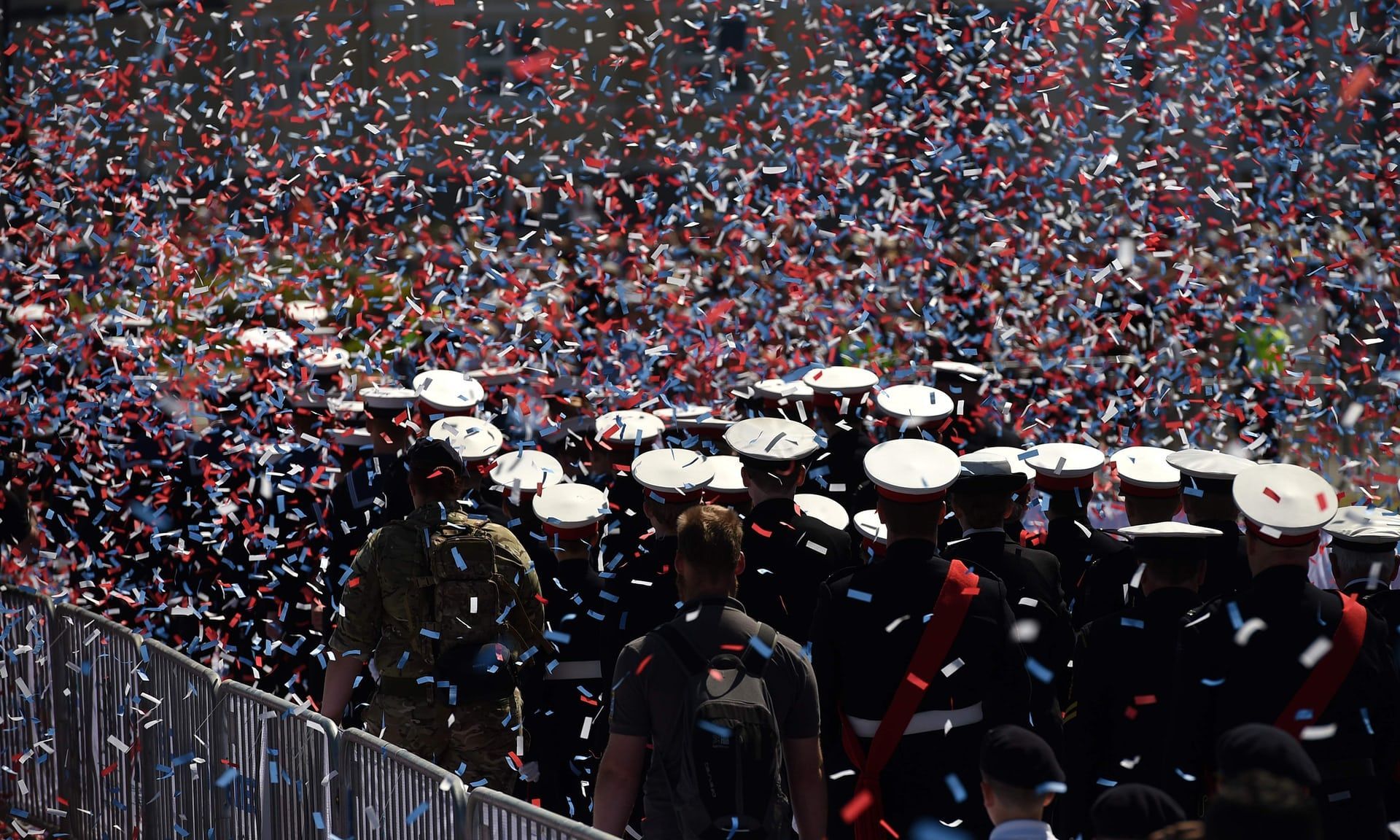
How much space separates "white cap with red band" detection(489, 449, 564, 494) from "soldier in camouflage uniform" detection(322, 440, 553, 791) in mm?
1224

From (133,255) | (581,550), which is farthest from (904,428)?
(133,255)

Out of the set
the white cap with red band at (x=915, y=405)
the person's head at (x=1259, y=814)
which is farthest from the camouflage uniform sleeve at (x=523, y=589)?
the person's head at (x=1259, y=814)

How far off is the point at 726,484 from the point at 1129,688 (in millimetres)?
2007

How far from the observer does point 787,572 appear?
17.7 ft

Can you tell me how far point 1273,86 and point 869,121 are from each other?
5.47 meters

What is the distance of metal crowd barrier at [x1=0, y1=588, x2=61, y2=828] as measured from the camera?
22.5ft

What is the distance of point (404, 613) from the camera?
5.38m

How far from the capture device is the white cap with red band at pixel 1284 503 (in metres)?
4.06

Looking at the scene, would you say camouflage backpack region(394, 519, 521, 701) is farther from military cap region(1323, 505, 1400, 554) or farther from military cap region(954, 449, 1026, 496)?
military cap region(1323, 505, 1400, 554)

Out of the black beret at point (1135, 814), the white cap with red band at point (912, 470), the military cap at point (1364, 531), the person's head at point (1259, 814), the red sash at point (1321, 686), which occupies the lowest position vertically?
the military cap at point (1364, 531)

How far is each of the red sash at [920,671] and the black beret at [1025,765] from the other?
1.01 meters

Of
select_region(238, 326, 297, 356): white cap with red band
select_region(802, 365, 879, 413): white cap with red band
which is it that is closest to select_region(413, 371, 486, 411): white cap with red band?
select_region(802, 365, 879, 413): white cap with red band

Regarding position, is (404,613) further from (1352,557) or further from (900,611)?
(1352,557)

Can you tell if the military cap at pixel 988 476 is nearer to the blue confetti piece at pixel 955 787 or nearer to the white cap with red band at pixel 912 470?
the white cap with red band at pixel 912 470
